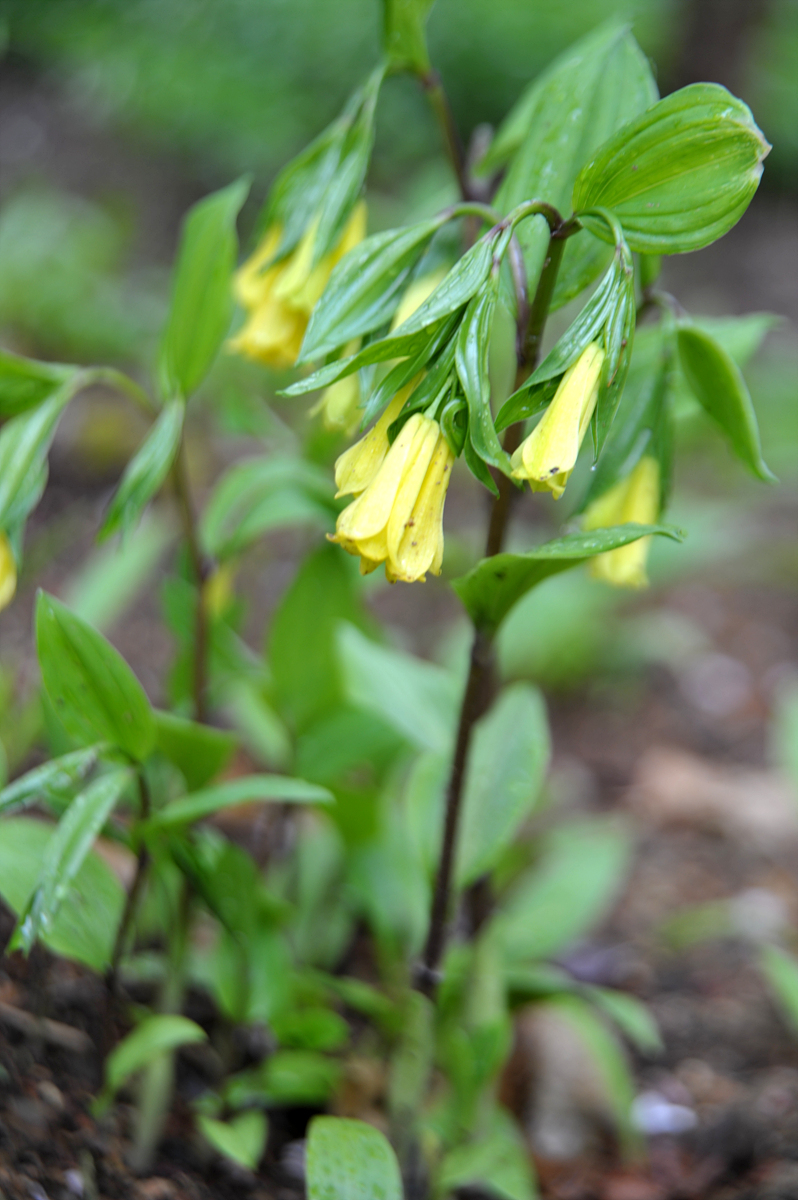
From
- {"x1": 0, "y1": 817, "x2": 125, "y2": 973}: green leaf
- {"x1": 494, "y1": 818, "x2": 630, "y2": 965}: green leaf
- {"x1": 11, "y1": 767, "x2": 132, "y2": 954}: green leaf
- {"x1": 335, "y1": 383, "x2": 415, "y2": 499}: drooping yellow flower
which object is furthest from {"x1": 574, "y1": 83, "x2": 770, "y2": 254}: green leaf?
{"x1": 494, "y1": 818, "x2": 630, "y2": 965}: green leaf

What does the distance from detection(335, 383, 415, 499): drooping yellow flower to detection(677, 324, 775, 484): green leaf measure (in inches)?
12.0

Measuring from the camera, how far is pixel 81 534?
247 centimetres

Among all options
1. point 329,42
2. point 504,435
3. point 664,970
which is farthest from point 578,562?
point 329,42

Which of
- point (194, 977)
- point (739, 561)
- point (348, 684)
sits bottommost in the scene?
point (739, 561)

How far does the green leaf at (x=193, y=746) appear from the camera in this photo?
98cm

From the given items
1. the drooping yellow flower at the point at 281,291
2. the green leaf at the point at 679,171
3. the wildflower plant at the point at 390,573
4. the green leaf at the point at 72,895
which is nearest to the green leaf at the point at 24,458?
the wildflower plant at the point at 390,573

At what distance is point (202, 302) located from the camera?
1.02 metres

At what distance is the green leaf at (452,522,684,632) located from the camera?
72 cm

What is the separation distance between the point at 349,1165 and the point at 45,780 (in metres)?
0.46

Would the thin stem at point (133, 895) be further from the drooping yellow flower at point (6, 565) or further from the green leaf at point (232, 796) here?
the drooping yellow flower at point (6, 565)

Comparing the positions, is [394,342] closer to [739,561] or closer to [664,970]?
[664,970]

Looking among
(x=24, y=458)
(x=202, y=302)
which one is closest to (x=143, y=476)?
(x=24, y=458)

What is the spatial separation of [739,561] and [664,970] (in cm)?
165

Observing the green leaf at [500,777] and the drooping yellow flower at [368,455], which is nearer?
the drooping yellow flower at [368,455]
